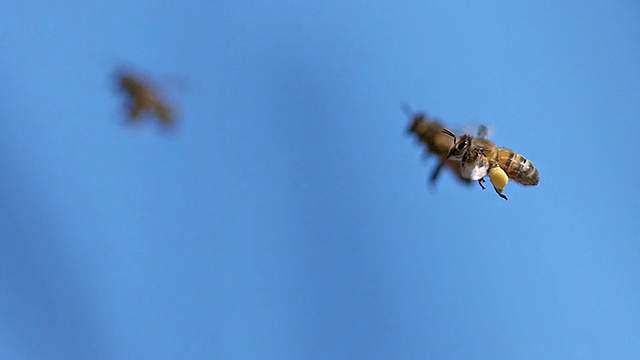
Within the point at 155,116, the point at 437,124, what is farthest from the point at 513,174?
the point at 155,116

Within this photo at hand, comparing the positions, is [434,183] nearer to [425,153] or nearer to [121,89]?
[425,153]

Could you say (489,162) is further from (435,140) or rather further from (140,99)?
(140,99)

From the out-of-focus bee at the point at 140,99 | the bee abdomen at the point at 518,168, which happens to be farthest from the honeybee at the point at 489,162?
the out-of-focus bee at the point at 140,99

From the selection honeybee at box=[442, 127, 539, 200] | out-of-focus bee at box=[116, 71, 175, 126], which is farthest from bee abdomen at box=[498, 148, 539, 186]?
out-of-focus bee at box=[116, 71, 175, 126]

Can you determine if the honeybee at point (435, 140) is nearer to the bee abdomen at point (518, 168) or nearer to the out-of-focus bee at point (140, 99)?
the bee abdomen at point (518, 168)

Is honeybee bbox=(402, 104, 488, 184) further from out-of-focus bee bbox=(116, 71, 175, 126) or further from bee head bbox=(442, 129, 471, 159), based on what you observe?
out-of-focus bee bbox=(116, 71, 175, 126)

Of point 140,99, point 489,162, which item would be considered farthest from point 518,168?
point 140,99
